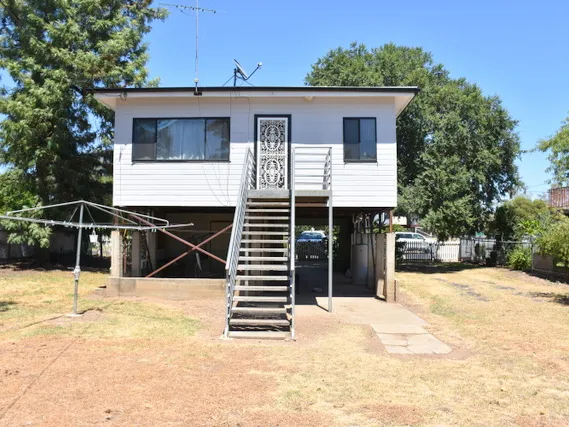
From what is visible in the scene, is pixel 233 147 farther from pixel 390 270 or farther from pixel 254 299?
pixel 254 299

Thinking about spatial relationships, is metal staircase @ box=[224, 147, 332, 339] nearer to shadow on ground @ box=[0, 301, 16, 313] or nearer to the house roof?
the house roof

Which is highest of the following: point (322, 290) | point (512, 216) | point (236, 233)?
point (512, 216)

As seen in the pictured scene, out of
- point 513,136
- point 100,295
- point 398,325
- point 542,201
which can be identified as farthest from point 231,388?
point 542,201

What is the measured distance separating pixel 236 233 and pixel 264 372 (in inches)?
147

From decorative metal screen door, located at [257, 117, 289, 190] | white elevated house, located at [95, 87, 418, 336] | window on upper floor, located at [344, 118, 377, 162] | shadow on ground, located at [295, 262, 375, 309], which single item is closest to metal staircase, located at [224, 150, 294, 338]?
decorative metal screen door, located at [257, 117, 289, 190]

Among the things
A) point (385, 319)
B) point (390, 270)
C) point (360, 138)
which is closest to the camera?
point (385, 319)

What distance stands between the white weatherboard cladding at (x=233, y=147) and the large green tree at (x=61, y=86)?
4543 millimetres

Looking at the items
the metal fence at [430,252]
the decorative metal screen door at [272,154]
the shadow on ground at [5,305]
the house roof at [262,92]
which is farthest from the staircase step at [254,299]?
the metal fence at [430,252]

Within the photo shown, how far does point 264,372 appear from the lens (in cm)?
631

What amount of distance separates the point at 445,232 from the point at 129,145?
15.7m

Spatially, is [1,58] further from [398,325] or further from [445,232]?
[445,232]

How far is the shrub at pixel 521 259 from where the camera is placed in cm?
2150

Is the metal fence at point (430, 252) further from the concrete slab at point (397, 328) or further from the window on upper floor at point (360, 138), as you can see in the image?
Result: the concrete slab at point (397, 328)

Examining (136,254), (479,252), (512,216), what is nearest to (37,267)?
(136,254)
